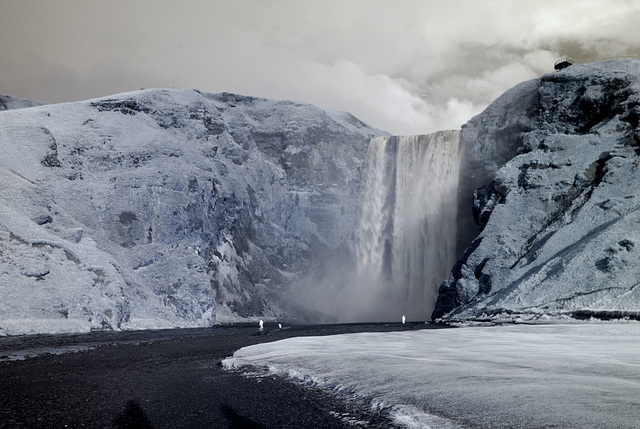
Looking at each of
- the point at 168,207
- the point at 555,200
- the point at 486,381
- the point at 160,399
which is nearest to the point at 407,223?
the point at 555,200

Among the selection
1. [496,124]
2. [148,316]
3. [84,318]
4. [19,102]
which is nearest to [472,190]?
[496,124]

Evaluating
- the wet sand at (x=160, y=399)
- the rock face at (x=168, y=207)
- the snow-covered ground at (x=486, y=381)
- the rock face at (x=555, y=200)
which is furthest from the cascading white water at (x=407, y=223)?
the snow-covered ground at (x=486, y=381)

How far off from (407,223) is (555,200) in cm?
2520

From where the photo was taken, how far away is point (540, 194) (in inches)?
1976

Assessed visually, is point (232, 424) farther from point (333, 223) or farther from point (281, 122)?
point (281, 122)

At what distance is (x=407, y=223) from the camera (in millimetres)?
71625

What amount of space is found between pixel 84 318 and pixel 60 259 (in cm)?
667

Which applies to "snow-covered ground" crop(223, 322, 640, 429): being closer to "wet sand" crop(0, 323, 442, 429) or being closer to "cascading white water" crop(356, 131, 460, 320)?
"wet sand" crop(0, 323, 442, 429)

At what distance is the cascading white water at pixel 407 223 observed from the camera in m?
66.3

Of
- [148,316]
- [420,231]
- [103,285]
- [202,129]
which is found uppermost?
[202,129]

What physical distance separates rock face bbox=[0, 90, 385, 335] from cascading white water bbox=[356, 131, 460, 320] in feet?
40.7

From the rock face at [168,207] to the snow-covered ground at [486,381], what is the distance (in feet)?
112

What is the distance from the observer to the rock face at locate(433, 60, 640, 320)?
3616 cm

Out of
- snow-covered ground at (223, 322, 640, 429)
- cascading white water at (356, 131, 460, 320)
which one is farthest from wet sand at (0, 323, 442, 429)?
cascading white water at (356, 131, 460, 320)
